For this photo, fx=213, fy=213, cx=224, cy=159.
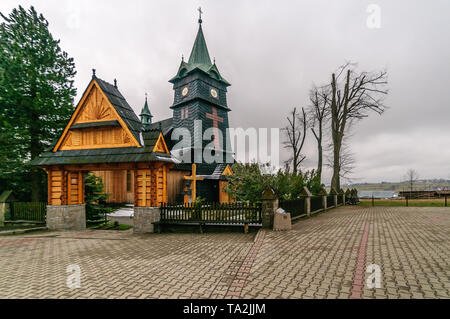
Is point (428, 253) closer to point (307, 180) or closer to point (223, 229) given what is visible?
point (223, 229)

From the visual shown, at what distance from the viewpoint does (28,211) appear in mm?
12836

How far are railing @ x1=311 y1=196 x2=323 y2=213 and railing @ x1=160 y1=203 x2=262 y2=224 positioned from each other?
6330 millimetres

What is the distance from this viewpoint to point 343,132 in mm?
22109

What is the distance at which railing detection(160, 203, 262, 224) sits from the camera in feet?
30.8

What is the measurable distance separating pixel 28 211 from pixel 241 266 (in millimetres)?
14534

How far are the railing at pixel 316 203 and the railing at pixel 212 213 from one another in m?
6.33

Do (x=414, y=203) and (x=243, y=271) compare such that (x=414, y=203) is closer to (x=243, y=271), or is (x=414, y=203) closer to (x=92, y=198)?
(x=243, y=271)

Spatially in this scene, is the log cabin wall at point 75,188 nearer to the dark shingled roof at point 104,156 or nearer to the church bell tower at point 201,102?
the dark shingled roof at point 104,156

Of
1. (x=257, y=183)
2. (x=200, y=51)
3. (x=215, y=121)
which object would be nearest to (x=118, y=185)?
(x=215, y=121)

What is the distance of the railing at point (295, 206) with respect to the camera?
10398mm

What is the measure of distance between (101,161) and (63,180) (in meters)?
3.10

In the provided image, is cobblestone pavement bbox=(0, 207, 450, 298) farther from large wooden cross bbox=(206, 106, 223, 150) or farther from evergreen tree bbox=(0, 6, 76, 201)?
large wooden cross bbox=(206, 106, 223, 150)

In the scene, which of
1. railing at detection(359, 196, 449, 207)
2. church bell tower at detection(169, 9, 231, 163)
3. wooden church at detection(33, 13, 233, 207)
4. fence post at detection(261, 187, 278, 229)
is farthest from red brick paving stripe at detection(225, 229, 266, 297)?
railing at detection(359, 196, 449, 207)
